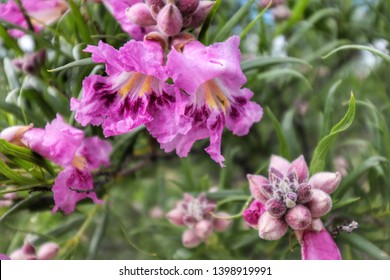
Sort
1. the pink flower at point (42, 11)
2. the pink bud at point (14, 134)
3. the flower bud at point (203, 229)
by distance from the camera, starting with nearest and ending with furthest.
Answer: the pink bud at point (14, 134) → the pink flower at point (42, 11) → the flower bud at point (203, 229)

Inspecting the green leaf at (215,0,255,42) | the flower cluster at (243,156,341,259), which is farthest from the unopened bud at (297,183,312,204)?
the green leaf at (215,0,255,42)

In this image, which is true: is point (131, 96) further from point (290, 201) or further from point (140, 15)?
point (290, 201)

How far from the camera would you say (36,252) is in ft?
3.96

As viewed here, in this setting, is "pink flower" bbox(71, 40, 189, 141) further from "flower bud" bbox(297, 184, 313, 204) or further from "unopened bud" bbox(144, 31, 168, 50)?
"flower bud" bbox(297, 184, 313, 204)

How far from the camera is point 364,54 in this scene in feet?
5.94

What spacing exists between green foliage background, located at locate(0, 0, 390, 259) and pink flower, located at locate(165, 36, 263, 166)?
92mm

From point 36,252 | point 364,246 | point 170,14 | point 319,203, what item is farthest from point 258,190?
point 36,252

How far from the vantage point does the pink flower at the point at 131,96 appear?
0.82 m

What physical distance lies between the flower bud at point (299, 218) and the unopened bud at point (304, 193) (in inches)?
0.6

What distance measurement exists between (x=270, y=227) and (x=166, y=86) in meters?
0.31

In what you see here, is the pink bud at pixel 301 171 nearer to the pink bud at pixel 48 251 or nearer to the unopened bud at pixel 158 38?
the unopened bud at pixel 158 38

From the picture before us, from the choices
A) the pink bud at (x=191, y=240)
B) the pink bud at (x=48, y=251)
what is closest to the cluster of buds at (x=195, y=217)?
the pink bud at (x=191, y=240)

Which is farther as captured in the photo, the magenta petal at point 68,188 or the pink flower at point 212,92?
the magenta petal at point 68,188

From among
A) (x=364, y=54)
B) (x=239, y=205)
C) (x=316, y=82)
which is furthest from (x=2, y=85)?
(x=364, y=54)
